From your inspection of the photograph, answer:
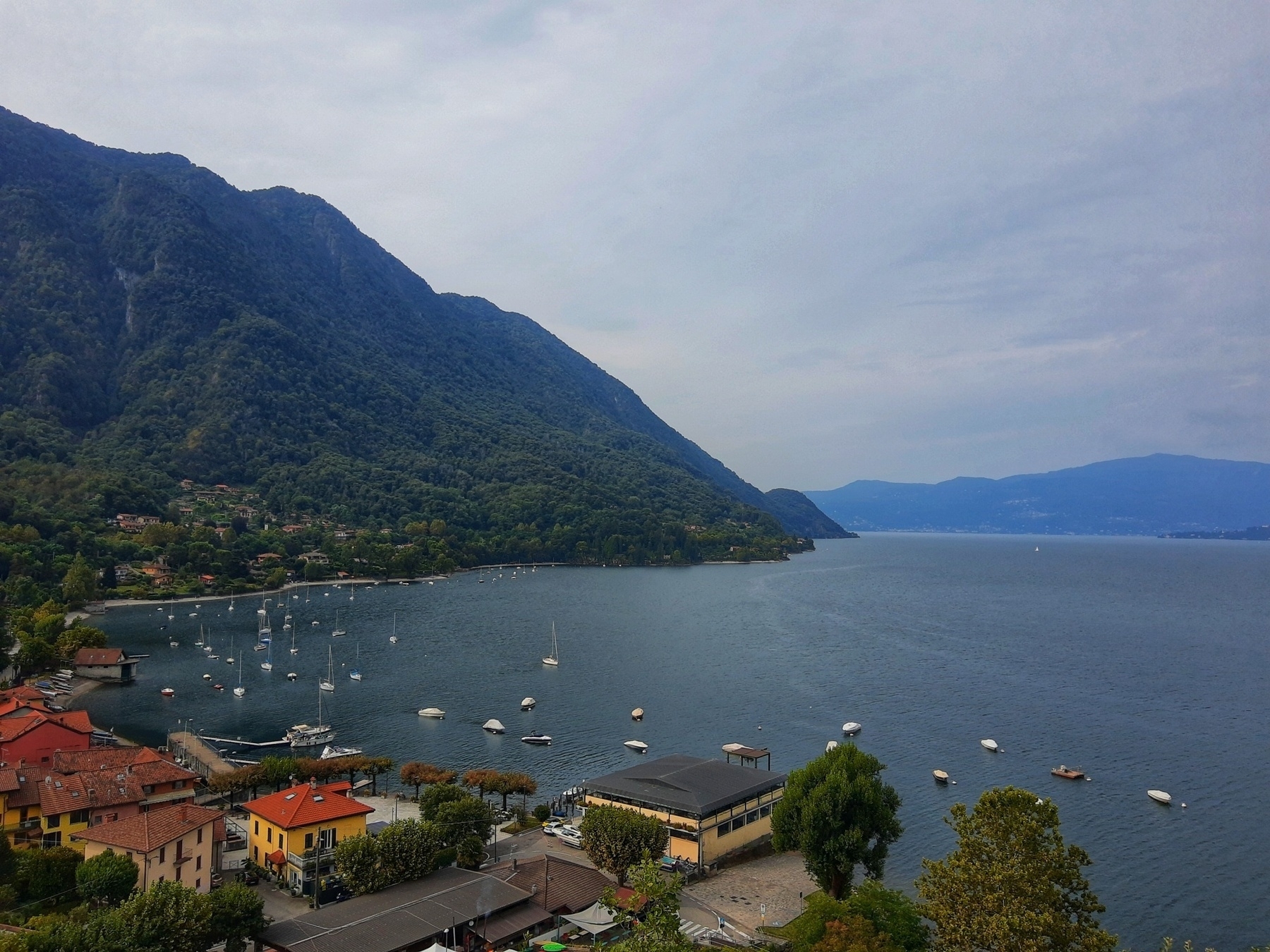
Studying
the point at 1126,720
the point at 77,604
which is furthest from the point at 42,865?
the point at 77,604

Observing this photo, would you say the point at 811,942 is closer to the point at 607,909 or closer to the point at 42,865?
Answer: the point at 607,909

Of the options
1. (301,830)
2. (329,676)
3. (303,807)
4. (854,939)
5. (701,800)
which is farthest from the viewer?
(329,676)

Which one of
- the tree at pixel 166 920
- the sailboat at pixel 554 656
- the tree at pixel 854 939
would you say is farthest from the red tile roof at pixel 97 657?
the tree at pixel 854 939

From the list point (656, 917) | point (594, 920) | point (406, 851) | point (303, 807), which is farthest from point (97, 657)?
point (656, 917)

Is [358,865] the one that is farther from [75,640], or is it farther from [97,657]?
[75,640]

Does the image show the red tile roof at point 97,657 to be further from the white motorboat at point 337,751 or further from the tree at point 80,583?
the tree at point 80,583

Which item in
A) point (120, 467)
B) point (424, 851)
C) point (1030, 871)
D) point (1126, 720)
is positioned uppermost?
point (120, 467)
